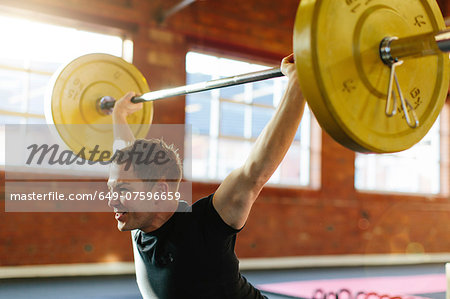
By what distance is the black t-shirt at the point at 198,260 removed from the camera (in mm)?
1372

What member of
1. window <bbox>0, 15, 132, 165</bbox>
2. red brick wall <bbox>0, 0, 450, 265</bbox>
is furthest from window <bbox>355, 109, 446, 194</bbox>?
window <bbox>0, 15, 132, 165</bbox>

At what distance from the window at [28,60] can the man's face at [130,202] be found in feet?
10.9

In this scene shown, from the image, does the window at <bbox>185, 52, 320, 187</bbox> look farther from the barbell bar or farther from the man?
the man

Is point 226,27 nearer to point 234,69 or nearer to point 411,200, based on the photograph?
point 234,69

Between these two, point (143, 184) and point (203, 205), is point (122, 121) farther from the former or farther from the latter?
point (203, 205)

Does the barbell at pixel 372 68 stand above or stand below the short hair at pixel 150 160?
above

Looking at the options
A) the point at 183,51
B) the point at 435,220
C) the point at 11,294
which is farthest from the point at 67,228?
the point at 435,220

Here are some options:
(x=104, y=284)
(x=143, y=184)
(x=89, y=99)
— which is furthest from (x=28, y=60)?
(x=143, y=184)

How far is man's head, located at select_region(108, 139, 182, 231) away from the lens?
1487 millimetres

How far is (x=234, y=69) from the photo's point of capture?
6059 millimetres

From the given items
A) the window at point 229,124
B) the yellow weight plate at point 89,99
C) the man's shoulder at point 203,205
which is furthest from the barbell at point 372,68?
the window at point 229,124

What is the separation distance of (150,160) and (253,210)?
14.4ft

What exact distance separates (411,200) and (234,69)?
3.32 m

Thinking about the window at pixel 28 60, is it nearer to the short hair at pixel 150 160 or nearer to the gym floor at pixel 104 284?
the gym floor at pixel 104 284
